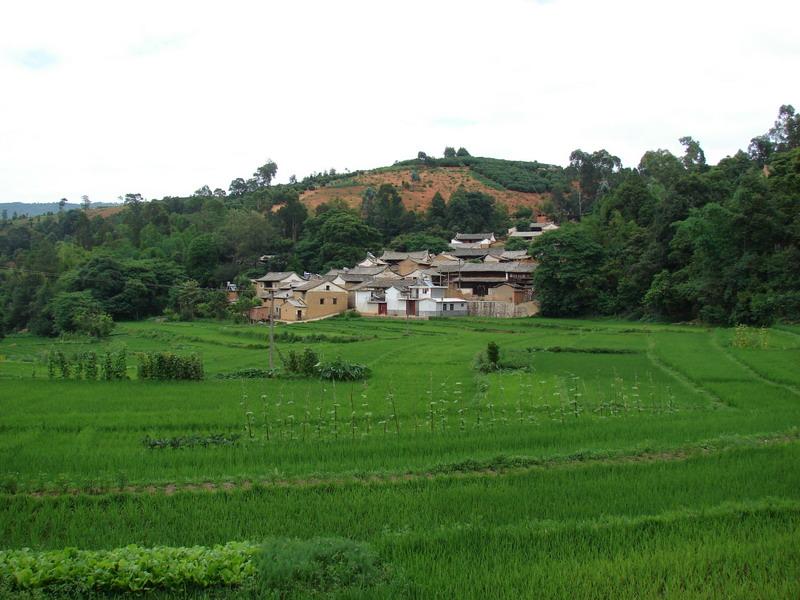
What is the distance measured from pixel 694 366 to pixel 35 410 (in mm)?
19945

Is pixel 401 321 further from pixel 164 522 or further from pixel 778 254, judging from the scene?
pixel 164 522

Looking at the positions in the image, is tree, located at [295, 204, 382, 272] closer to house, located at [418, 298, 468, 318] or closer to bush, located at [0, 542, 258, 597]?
house, located at [418, 298, 468, 318]

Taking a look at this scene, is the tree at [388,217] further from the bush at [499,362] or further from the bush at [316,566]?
the bush at [316,566]

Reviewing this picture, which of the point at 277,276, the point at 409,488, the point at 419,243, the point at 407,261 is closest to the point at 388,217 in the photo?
the point at 419,243

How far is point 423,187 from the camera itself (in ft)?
365

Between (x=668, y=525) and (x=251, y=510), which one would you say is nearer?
(x=668, y=525)

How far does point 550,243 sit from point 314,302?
19.7m

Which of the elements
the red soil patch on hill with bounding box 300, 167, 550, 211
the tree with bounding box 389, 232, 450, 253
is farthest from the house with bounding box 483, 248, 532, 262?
the red soil patch on hill with bounding box 300, 167, 550, 211

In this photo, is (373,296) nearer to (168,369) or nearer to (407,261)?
(407,261)

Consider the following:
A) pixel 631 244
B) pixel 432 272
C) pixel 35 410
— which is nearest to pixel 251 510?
pixel 35 410

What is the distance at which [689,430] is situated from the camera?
1333cm

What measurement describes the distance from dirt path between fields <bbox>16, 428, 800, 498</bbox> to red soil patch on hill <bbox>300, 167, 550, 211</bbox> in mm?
87618

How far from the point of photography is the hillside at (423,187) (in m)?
107

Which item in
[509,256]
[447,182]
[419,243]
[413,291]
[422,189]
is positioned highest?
[447,182]
